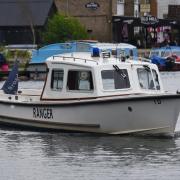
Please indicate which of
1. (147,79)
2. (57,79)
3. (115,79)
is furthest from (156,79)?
(57,79)

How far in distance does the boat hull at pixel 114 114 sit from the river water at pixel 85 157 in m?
0.28

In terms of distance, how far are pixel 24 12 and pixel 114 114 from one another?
57.1 meters

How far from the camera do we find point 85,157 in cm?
2302

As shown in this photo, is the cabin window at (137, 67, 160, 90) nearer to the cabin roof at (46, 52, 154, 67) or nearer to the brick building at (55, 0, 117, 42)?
the cabin roof at (46, 52, 154, 67)

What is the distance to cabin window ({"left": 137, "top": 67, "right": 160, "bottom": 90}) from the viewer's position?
26.8 metres

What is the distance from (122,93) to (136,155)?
3.28 metres

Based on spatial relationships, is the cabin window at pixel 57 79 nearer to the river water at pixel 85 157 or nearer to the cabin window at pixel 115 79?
the river water at pixel 85 157

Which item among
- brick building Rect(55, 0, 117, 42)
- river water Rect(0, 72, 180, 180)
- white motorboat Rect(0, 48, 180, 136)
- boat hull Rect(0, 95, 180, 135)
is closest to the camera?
river water Rect(0, 72, 180, 180)

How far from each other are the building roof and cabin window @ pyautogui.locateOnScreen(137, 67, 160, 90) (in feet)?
180

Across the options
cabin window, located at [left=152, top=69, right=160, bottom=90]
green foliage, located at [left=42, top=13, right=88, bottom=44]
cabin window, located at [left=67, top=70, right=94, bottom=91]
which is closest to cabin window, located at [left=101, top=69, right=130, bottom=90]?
cabin window, located at [left=67, top=70, right=94, bottom=91]

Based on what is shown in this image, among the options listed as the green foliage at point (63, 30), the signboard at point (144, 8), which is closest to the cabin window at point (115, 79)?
the green foliage at point (63, 30)

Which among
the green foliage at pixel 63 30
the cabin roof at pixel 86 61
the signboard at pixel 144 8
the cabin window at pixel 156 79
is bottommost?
the green foliage at pixel 63 30

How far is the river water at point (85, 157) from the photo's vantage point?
2044 centimetres

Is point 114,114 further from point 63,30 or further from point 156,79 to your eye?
point 63,30
